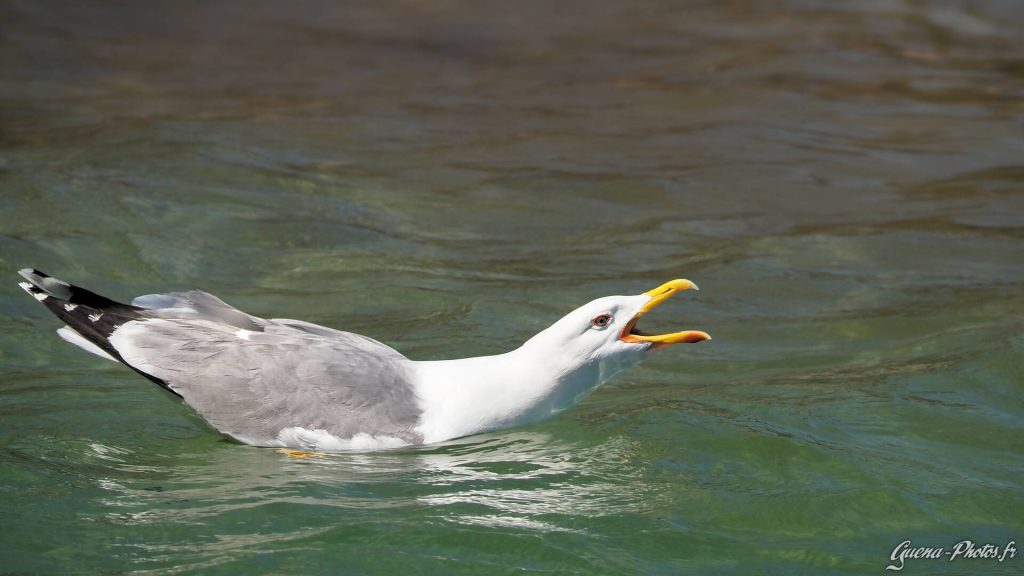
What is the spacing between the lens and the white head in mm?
5809

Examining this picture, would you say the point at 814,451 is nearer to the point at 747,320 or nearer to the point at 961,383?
the point at 961,383

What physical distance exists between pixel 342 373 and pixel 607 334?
3.63 ft

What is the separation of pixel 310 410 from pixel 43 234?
3624 mm

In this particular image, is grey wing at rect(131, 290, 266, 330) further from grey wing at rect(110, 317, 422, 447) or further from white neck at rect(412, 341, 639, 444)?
white neck at rect(412, 341, 639, 444)

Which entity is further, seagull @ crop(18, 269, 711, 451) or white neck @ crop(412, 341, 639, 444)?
white neck @ crop(412, 341, 639, 444)

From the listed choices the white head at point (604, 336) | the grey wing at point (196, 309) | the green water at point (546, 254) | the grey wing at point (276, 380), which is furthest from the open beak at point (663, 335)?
the grey wing at point (196, 309)

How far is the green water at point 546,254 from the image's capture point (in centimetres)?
519

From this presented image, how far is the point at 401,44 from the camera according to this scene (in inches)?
629

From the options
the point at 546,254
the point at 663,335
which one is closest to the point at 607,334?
the point at 663,335

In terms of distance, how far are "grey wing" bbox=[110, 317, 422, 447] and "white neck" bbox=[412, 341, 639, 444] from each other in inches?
3.7

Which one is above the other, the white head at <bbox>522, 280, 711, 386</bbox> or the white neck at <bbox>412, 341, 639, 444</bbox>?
the white head at <bbox>522, 280, 711, 386</bbox>

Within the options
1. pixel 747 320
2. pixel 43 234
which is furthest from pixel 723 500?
pixel 43 234

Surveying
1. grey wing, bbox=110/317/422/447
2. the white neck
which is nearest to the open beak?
the white neck

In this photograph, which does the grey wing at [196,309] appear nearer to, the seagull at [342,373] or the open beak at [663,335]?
the seagull at [342,373]
